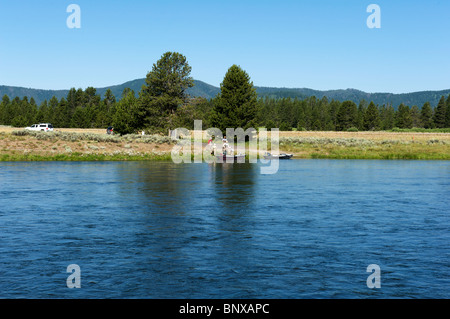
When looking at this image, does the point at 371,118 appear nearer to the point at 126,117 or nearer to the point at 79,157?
the point at 126,117

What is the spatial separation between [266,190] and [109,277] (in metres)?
21.5

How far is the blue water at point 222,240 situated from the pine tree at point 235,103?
49202mm

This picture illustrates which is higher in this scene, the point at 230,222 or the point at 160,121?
the point at 160,121

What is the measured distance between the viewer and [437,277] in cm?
1420

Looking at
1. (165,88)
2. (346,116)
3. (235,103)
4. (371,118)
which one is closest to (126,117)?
(165,88)

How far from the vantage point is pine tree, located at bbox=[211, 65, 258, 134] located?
84.9 m

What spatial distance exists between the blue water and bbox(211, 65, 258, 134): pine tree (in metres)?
49.2

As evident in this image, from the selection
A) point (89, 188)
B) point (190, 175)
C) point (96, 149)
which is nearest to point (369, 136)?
point (96, 149)

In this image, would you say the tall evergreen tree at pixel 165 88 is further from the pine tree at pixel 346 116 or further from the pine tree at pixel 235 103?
the pine tree at pixel 346 116

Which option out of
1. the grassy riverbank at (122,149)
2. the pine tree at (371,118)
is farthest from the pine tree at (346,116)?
the grassy riverbank at (122,149)

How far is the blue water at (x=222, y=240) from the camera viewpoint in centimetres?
1342

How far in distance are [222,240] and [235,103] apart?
222 feet
